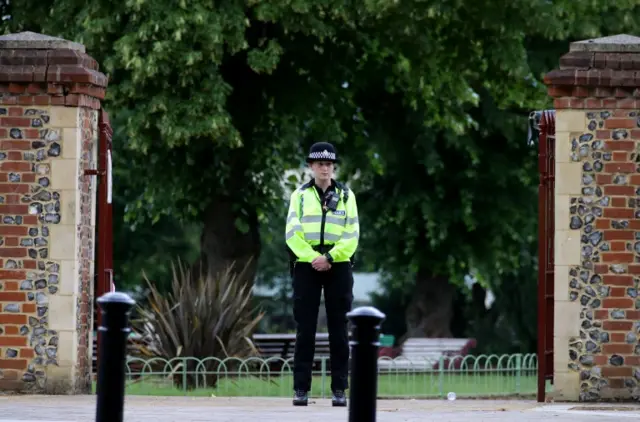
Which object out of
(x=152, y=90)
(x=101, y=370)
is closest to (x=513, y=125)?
(x=152, y=90)

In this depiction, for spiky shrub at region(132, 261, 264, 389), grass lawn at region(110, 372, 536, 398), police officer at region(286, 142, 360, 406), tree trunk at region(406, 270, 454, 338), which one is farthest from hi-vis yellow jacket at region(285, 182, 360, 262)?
tree trunk at region(406, 270, 454, 338)

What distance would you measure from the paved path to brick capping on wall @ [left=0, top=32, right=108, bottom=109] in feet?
7.65

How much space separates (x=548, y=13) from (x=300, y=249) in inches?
538

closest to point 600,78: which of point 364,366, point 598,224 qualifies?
point 598,224

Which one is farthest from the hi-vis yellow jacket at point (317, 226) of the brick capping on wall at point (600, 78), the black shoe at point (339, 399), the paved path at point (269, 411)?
the brick capping on wall at point (600, 78)

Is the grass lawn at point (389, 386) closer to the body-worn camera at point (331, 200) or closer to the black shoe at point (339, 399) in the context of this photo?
the black shoe at point (339, 399)

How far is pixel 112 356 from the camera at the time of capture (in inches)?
283

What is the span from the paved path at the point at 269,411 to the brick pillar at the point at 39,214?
19.9 inches

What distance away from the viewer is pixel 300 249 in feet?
36.2

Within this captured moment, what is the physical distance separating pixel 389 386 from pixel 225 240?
496 centimetres

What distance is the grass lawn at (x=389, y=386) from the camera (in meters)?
16.6

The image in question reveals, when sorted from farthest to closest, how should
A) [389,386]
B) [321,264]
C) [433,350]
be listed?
[433,350] < [389,386] < [321,264]

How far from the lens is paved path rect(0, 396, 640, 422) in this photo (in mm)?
9742

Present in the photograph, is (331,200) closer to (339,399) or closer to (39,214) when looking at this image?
(339,399)
